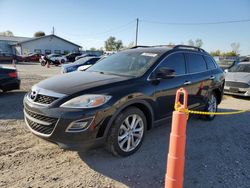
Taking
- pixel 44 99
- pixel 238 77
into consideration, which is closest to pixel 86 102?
pixel 44 99

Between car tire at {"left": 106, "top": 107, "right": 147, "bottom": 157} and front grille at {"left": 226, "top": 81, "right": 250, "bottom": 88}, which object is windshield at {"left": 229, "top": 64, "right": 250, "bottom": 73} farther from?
car tire at {"left": 106, "top": 107, "right": 147, "bottom": 157}

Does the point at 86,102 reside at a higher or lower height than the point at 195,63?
lower

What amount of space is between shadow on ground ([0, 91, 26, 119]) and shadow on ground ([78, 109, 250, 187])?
285 cm

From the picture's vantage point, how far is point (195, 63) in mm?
5031

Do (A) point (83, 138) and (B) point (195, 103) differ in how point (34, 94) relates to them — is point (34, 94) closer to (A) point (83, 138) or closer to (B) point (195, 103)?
(A) point (83, 138)

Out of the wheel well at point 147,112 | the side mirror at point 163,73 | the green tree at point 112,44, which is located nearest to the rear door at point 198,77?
the side mirror at point 163,73

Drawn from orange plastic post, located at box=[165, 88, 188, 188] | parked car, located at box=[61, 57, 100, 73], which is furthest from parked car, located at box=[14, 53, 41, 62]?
orange plastic post, located at box=[165, 88, 188, 188]

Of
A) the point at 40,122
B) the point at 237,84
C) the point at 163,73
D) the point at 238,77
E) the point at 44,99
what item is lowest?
the point at 237,84

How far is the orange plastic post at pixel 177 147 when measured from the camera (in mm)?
2195

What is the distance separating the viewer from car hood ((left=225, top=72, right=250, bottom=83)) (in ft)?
29.0

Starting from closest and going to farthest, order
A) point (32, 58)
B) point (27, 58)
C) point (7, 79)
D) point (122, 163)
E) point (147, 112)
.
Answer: point (122, 163) → point (147, 112) → point (7, 79) → point (27, 58) → point (32, 58)

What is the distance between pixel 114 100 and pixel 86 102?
1.31 feet

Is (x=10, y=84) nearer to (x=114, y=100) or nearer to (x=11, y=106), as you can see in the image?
(x=11, y=106)

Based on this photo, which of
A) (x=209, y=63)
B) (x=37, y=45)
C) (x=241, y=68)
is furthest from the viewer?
(x=37, y=45)
